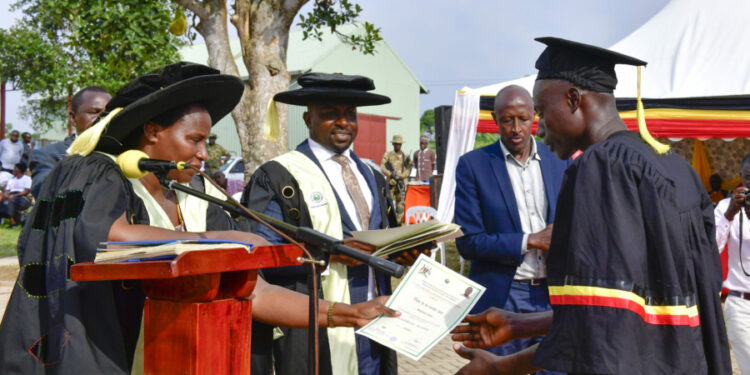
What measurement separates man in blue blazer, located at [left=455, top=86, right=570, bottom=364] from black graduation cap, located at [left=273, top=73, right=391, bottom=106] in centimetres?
81

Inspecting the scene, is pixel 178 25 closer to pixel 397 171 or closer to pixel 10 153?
pixel 397 171

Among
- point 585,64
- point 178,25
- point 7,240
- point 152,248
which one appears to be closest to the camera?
point 152,248

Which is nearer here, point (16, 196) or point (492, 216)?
point (492, 216)

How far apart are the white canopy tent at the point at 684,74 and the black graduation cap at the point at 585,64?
6.32 metres

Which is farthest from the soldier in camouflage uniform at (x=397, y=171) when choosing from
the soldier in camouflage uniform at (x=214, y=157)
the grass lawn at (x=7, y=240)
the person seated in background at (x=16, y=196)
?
the person seated in background at (x=16, y=196)

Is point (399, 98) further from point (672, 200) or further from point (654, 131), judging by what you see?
point (672, 200)

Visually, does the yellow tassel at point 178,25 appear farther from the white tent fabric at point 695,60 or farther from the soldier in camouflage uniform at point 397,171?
the soldier in camouflage uniform at point 397,171

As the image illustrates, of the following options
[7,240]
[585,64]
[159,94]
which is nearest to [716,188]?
[585,64]

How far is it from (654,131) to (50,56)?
28.3 metres

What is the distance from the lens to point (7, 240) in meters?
14.9

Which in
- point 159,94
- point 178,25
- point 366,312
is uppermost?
point 178,25

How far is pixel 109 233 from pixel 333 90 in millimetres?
1814

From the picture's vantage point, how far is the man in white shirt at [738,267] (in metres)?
4.98

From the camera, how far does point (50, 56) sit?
30.0 metres
